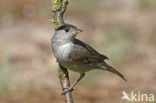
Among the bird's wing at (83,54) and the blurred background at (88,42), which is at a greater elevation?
the bird's wing at (83,54)

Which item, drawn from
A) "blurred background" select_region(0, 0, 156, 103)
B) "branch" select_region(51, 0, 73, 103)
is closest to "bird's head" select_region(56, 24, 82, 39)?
"branch" select_region(51, 0, 73, 103)

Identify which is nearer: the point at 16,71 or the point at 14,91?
the point at 14,91

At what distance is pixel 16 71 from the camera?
1256 centimetres

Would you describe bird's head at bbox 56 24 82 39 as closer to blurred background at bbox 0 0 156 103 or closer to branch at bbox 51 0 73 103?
branch at bbox 51 0 73 103

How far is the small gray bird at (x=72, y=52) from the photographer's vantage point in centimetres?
780

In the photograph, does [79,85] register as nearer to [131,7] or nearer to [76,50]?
[76,50]

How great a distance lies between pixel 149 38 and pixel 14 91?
460 centimetres

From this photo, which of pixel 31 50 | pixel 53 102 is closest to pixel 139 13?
pixel 31 50

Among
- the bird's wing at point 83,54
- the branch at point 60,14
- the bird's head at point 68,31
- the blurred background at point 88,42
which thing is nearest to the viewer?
the branch at point 60,14

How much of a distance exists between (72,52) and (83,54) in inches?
7.5

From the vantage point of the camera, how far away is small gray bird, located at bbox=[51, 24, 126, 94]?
307 inches

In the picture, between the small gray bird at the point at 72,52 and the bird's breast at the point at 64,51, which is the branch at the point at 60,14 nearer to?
the small gray bird at the point at 72,52

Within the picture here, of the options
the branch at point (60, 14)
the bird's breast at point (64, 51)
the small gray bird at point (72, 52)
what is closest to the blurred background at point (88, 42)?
the small gray bird at point (72, 52)

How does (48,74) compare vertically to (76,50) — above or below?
below
